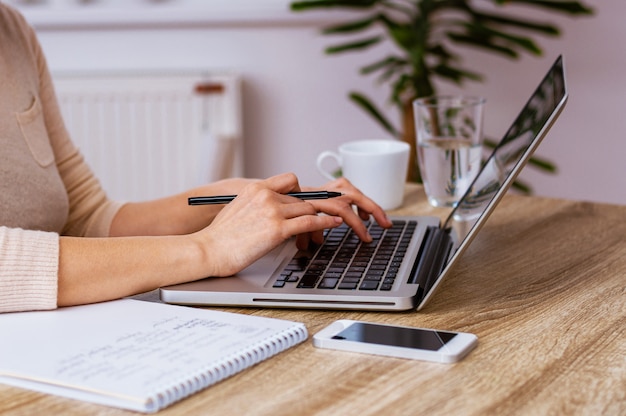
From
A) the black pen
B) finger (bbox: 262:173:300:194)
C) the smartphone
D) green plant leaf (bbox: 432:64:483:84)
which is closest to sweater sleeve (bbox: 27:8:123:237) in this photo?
the black pen

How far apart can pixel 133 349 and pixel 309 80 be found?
2.07 meters

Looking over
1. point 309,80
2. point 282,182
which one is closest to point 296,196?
point 282,182

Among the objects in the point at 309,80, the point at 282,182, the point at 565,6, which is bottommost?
the point at 309,80

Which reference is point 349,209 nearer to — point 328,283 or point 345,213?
point 345,213

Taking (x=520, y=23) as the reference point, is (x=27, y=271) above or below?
below

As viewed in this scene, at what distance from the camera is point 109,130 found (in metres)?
2.72

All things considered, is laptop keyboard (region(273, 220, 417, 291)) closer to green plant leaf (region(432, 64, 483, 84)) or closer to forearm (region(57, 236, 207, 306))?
forearm (region(57, 236, 207, 306))

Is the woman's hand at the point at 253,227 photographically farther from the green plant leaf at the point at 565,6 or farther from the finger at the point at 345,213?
the green plant leaf at the point at 565,6

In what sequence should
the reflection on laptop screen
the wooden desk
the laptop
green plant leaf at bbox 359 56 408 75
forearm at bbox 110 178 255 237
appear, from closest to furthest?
the wooden desk, the laptop, the reflection on laptop screen, forearm at bbox 110 178 255 237, green plant leaf at bbox 359 56 408 75

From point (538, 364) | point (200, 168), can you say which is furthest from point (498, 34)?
point (538, 364)

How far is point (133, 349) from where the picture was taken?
2.36ft

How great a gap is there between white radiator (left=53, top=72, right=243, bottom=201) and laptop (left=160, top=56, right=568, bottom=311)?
157cm

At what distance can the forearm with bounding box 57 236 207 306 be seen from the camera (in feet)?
2.84

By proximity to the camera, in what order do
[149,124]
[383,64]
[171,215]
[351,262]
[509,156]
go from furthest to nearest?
[149,124] < [383,64] < [171,215] < [509,156] < [351,262]
